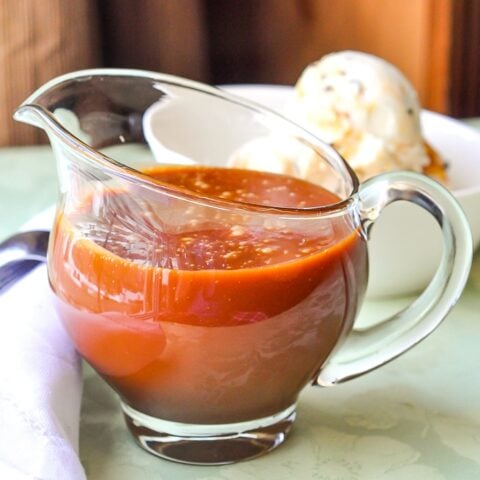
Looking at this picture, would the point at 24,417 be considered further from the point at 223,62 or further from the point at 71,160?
the point at 223,62

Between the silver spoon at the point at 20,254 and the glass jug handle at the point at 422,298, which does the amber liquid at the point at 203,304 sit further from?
the silver spoon at the point at 20,254

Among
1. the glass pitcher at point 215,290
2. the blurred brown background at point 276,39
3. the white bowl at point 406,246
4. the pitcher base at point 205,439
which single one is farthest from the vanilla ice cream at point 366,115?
the blurred brown background at point 276,39

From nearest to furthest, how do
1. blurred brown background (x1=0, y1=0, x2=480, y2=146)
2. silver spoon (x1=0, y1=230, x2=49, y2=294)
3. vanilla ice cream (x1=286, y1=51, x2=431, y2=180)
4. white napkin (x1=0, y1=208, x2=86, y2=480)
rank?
white napkin (x1=0, y1=208, x2=86, y2=480), silver spoon (x1=0, y1=230, x2=49, y2=294), vanilla ice cream (x1=286, y1=51, x2=431, y2=180), blurred brown background (x1=0, y1=0, x2=480, y2=146)

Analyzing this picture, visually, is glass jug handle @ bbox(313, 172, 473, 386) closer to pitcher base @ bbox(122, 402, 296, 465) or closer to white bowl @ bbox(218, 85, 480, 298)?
pitcher base @ bbox(122, 402, 296, 465)

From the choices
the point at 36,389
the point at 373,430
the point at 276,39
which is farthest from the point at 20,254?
the point at 276,39

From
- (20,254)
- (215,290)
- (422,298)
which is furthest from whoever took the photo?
(20,254)

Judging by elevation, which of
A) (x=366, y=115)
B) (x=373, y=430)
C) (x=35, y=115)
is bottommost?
(x=373, y=430)

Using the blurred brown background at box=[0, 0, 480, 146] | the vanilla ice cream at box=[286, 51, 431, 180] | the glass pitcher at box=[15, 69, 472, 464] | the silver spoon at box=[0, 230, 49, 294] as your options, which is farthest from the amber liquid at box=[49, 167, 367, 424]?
the blurred brown background at box=[0, 0, 480, 146]

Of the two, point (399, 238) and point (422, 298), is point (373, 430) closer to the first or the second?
point (422, 298)
